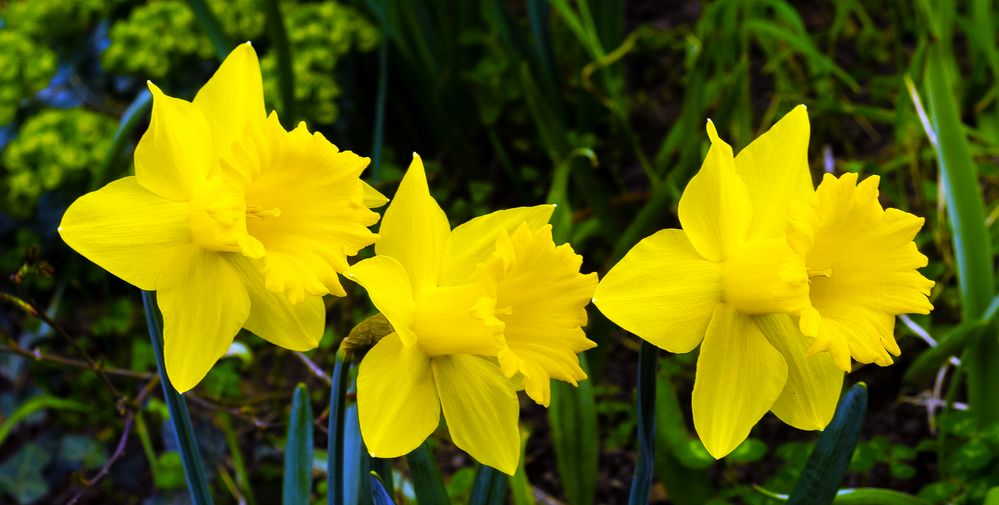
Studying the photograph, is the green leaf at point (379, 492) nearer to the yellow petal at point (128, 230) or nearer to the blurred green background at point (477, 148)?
the yellow petal at point (128, 230)

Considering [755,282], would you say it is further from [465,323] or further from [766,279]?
[465,323]

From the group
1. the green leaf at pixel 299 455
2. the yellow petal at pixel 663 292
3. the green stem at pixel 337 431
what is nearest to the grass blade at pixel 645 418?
the yellow petal at pixel 663 292

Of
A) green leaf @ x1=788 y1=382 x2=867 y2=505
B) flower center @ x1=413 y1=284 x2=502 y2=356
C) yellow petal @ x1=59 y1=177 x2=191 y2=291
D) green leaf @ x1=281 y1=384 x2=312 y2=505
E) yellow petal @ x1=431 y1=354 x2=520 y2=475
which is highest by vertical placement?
yellow petal @ x1=59 y1=177 x2=191 y2=291

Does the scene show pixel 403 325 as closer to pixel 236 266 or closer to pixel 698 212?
pixel 236 266

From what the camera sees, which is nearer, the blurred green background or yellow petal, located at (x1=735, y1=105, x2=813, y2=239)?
yellow petal, located at (x1=735, y1=105, x2=813, y2=239)

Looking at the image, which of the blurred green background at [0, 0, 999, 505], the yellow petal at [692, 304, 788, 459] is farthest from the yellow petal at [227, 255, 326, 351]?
the blurred green background at [0, 0, 999, 505]

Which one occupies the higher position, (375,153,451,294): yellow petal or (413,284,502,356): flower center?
(375,153,451,294): yellow petal

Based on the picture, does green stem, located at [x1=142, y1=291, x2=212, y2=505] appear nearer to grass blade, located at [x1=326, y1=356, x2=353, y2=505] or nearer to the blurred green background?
grass blade, located at [x1=326, y1=356, x2=353, y2=505]
